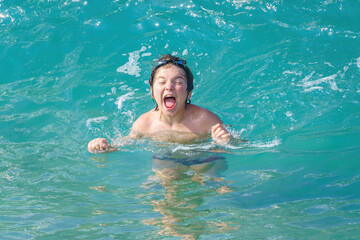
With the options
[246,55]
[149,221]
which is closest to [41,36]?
[246,55]

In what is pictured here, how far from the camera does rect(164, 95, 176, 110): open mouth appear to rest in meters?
5.72

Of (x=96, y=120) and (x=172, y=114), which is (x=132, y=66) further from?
(x=172, y=114)

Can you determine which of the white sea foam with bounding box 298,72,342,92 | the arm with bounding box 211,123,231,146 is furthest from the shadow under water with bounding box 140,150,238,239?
the white sea foam with bounding box 298,72,342,92

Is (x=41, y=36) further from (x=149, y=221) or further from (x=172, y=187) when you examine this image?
(x=149, y=221)

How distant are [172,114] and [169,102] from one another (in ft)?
0.67

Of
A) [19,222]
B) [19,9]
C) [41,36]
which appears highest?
[19,9]

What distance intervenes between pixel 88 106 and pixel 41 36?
218 cm

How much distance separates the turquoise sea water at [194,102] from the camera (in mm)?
4293

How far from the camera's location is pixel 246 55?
8281mm

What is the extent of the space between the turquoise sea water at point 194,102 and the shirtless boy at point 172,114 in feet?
0.67

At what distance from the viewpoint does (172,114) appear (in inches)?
232

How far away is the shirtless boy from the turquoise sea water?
20 centimetres

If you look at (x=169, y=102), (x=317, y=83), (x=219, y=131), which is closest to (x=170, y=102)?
(x=169, y=102)

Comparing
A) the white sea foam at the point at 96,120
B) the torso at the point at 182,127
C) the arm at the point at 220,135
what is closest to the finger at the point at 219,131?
the arm at the point at 220,135
